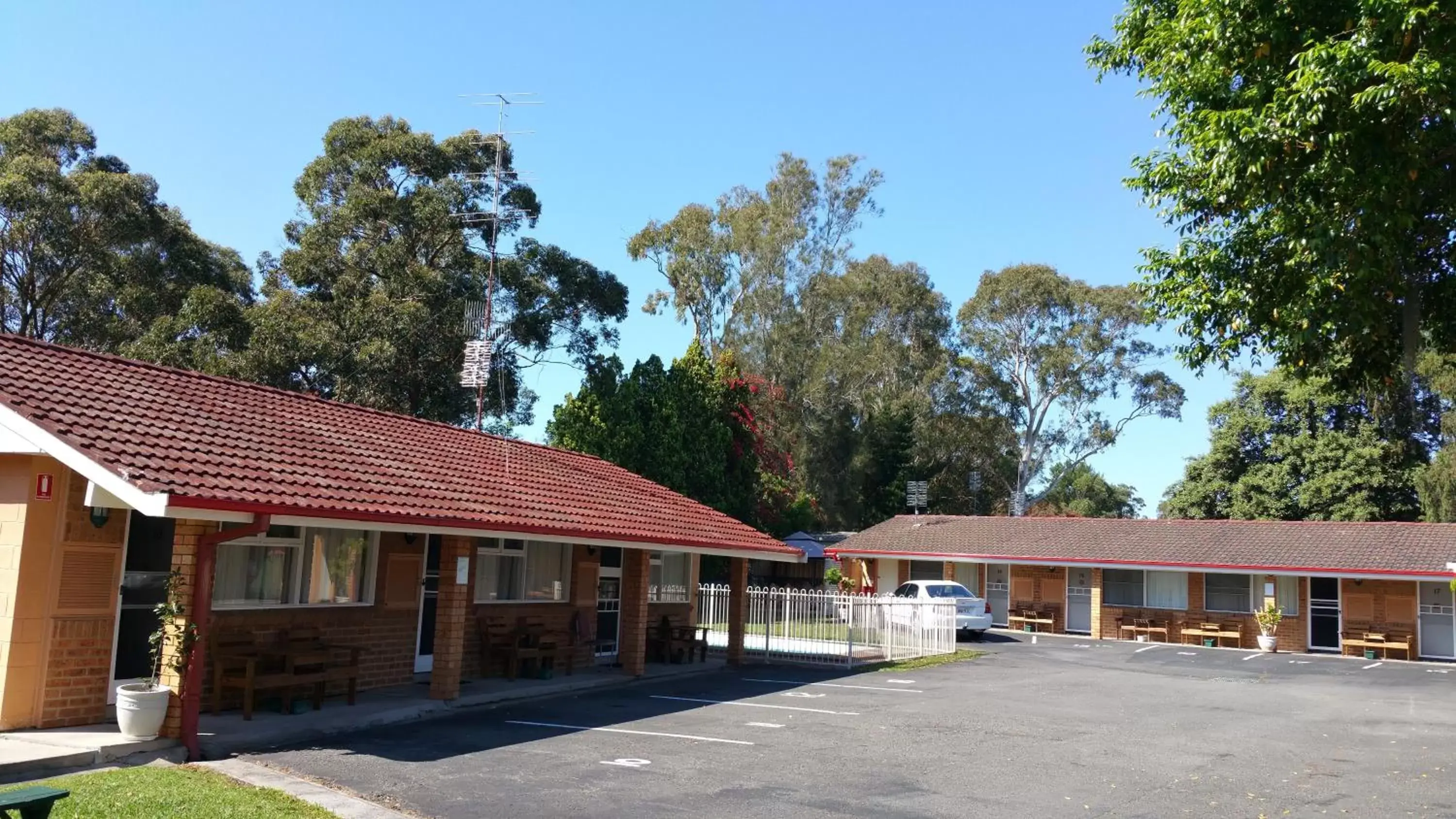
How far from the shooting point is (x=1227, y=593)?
108 ft

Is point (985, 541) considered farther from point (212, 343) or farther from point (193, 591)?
point (193, 591)

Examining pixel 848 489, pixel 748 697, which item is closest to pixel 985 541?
pixel 848 489

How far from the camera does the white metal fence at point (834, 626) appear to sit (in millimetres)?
22625

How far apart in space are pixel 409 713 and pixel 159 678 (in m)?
3.17

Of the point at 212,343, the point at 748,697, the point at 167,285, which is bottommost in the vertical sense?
the point at 748,697

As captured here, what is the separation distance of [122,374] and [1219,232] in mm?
12142

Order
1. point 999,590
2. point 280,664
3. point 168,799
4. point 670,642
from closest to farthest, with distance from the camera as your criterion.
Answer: point 168,799, point 280,664, point 670,642, point 999,590

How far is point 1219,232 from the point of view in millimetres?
10484

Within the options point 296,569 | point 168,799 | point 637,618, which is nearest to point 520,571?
point 637,618

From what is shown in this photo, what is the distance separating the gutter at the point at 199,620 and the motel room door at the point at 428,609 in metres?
5.05

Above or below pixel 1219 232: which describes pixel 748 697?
below

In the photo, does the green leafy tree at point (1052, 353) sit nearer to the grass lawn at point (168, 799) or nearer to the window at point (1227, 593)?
the window at point (1227, 593)

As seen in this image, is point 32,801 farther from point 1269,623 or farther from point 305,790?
point 1269,623

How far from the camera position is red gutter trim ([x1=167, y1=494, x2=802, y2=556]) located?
10227mm
